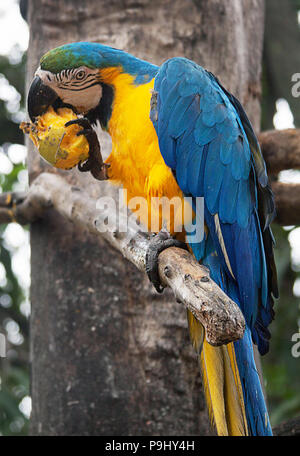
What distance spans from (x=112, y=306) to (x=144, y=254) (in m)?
0.46

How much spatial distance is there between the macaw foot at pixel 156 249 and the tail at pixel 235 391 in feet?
0.77

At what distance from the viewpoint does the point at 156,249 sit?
4.56 ft

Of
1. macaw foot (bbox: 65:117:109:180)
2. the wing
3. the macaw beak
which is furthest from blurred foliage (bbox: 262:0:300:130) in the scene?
the macaw beak

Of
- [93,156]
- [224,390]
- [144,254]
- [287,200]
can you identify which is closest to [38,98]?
[93,156]

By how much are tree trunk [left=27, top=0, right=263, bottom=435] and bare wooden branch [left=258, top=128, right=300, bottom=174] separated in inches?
7.3

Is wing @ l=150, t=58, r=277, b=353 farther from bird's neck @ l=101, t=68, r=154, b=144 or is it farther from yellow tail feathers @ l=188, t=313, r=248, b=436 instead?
yellow tail feathers @ l=188, t=313, r=248, b=436

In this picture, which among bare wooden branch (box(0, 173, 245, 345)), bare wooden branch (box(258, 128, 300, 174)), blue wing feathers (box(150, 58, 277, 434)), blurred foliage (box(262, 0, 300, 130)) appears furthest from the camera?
blurred foliage (box(262, 0, 300, 130))

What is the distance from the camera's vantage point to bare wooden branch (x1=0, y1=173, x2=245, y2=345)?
993mm

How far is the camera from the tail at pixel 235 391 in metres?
1.30

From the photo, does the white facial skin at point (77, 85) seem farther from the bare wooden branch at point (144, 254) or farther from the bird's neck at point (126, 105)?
the bare wooden branch at point (144, 254)

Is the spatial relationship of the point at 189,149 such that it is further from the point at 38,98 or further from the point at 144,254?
the point at 38,98

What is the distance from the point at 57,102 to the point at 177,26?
74cm

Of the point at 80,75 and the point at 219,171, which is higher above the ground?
the point at 80,75

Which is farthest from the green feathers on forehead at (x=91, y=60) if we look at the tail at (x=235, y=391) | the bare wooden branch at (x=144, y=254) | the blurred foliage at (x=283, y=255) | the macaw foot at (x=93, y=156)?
the blurred foliage at (x=283, y=255)
